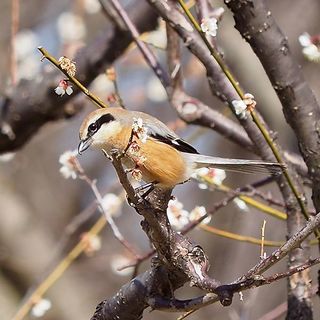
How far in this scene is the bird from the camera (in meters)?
2.16

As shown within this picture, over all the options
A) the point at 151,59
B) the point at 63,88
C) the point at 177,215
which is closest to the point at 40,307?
the point at 177,215

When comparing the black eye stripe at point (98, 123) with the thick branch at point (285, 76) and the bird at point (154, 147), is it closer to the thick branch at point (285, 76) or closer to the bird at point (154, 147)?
the bird at point (154, 147)

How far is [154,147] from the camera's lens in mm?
2229

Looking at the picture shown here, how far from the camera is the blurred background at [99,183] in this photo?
4.59m

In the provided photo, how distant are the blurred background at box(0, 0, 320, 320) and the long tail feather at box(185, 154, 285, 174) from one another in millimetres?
1371

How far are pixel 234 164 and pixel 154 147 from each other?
23 centimetres

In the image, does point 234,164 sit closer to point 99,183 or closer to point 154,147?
point 154,147

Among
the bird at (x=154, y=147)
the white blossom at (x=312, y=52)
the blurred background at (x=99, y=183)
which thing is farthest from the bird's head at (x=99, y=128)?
the blurred background at (x=99, y=183)

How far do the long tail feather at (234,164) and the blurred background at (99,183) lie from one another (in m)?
1.37

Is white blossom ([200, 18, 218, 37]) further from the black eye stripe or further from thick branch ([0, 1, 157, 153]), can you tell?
thick branch ([0, 1, 157, 153])

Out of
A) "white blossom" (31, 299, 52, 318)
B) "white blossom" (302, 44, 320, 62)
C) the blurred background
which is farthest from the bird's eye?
the blurred background

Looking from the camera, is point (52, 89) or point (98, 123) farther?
point (52, 89)

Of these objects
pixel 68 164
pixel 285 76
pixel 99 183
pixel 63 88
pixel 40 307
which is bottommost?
pixel 99 183

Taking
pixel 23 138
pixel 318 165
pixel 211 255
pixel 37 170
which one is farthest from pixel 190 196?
pixel 318 165
